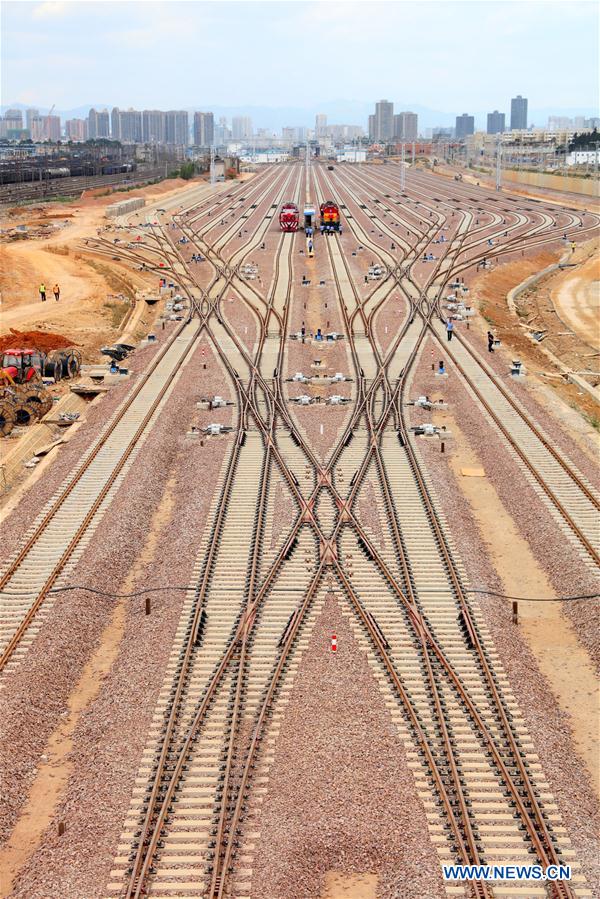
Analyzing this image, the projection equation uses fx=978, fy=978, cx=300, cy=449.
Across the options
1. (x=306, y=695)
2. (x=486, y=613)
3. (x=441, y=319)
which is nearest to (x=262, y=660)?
(x=306, y=695)

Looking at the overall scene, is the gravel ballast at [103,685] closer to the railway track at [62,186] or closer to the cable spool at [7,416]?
the cable spool at [7,416]

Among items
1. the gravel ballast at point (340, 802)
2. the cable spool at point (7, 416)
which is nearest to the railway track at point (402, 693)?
the gravel ballast at point (340, 802)

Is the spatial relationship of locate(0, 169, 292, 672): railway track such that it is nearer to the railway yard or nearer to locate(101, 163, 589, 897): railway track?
the railway yard

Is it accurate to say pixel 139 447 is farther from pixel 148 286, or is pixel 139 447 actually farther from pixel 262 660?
pixel 148 286

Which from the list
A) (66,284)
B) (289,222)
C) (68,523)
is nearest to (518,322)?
(66,284)

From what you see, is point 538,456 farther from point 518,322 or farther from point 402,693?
point 518,322
